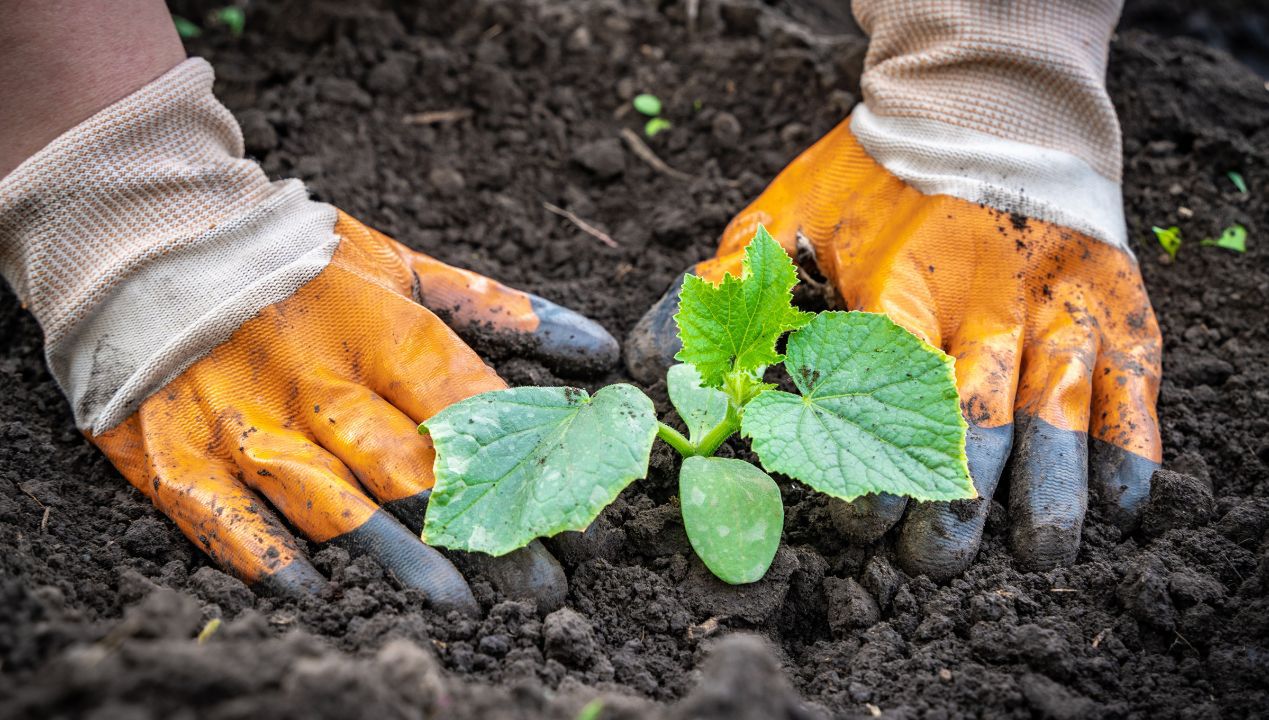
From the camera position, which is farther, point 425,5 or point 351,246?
point 425,5

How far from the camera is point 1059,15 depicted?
94.0 inches

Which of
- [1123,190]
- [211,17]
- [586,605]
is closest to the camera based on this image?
[586,605]

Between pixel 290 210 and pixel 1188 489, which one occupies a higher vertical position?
pixel 290 210

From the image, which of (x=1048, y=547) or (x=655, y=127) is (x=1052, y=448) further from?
(x=655, y=127)

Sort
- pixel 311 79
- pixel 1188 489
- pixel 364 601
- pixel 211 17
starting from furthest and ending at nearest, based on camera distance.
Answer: pixel 211 17 < pixel 311 79 < pixel 1188 489 < pixel 364 601

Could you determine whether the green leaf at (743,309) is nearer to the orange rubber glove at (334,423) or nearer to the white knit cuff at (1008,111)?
the orange rubber glove at (334,423)

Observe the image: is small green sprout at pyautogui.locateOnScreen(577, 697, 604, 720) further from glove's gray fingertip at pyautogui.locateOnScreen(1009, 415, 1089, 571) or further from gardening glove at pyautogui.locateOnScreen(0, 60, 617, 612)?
glove's gray fingertip at pyautogui.locateOnScreen(1009, 415, 1089, 571)

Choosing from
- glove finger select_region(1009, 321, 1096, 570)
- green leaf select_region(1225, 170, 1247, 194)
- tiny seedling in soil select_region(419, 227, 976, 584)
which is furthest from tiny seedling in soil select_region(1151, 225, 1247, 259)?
tiny seedling in soil select_region(419, 227, 976, 584)

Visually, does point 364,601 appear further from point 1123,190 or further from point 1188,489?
point 1123,190

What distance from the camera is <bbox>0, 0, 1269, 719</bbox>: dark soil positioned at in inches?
49.4

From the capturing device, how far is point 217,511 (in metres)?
1.75

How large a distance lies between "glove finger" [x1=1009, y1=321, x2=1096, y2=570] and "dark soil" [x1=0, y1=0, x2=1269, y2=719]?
0.16 feet

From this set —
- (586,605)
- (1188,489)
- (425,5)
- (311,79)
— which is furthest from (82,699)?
(425,5)

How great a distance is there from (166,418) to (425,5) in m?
1.88
